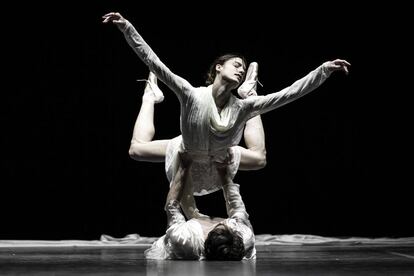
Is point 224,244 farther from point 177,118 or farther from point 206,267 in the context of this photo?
point 177,118

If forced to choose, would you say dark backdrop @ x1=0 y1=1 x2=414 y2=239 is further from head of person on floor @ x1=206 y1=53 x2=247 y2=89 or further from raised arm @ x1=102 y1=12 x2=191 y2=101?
raised arm @ x1=102 y1=12 x2=191 y2=101

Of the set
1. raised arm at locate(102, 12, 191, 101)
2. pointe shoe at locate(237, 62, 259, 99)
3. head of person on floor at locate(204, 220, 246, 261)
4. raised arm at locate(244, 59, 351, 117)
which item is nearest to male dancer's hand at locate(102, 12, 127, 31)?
raised arm at locate(102, 12, 191, 101)

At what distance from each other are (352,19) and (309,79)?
2183mm

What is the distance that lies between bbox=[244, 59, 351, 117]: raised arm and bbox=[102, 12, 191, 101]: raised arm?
1.07 ft

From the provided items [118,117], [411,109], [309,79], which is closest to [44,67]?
[118,117]

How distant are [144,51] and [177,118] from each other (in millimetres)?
2092

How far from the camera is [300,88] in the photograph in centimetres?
300

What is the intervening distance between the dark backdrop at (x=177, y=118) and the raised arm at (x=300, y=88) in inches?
74.4

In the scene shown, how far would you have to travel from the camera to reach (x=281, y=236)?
4.80 m

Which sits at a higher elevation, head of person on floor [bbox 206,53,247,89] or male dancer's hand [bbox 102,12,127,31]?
male dancer's hand [bbox 102,12,127,31]

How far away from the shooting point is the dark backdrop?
4703 millimetres

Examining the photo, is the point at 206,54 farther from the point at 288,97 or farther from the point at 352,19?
the point at 288,97

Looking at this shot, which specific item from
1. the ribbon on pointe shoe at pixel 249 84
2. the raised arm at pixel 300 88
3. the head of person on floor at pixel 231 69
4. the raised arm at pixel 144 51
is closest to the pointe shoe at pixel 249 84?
the ribbon on pointe shoe at pixel 249 84

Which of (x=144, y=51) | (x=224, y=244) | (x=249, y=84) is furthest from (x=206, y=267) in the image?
(x=249, y=84)
